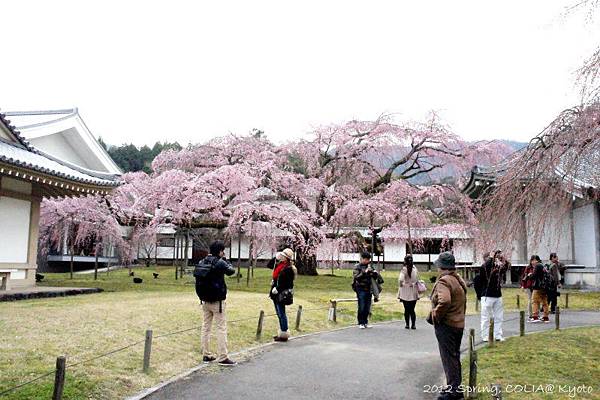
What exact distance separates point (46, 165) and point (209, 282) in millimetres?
10057

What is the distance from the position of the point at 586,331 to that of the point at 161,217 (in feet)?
59.2

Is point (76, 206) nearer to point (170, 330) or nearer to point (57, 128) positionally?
point (57, 128)

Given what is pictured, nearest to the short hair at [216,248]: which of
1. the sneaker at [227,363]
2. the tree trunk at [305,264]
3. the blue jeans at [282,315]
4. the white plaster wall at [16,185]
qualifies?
the sneaker at [227,363]

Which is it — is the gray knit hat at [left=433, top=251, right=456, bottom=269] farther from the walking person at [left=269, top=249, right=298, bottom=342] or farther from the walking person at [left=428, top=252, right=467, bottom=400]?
the walking person at [left=269, top=249, right=298, bottom=342]

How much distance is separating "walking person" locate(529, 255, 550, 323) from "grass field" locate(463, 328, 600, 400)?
171 cm

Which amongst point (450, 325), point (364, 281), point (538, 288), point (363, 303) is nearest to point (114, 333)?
point (364, 281)

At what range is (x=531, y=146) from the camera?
20.8ft

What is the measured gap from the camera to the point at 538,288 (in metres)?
12.2

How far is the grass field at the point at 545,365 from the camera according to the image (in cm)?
638

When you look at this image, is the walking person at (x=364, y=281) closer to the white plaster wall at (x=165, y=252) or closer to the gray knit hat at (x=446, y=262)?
the gray knit hat at (x=446, y=262)

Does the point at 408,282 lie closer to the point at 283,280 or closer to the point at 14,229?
the point at 283,280

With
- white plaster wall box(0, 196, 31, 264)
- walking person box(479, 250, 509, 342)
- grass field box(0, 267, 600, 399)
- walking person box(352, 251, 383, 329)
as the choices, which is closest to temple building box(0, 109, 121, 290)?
white plaster wall box(0, 196, 31, 264)

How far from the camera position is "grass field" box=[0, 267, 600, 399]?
6395 mm

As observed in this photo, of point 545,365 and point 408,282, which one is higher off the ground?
point 408,282
